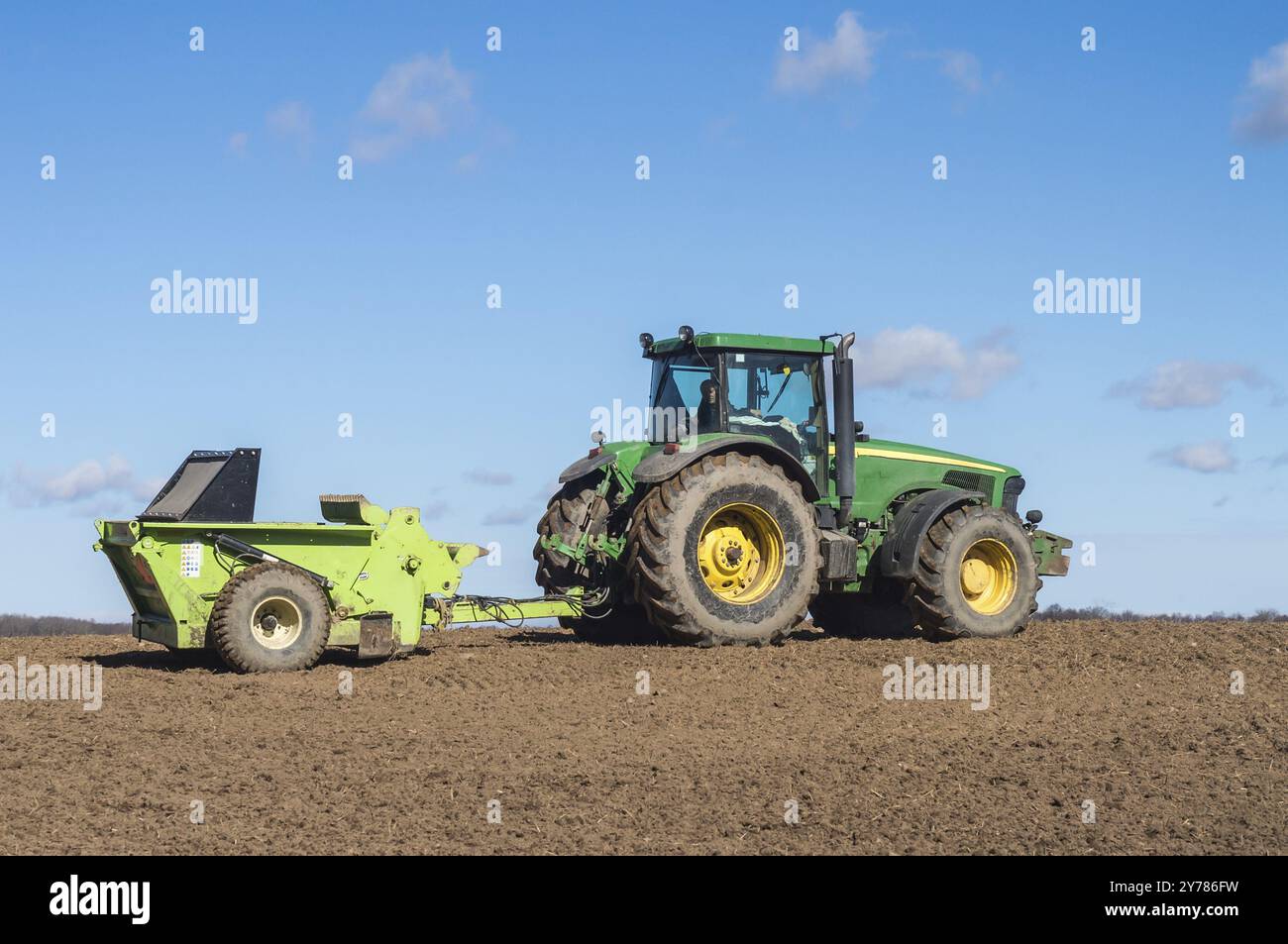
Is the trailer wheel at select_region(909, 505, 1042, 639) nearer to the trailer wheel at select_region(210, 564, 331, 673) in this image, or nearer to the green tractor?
the green tractor

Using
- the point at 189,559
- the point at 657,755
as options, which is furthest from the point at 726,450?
the point at 189,559

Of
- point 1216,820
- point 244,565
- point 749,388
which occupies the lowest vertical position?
point 1216,820

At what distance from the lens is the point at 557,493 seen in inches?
513

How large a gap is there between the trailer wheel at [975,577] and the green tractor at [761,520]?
0.01m

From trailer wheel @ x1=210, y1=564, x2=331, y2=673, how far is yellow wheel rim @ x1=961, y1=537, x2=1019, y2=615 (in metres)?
6.08

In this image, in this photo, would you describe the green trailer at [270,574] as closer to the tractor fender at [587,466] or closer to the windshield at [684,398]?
the tractor fender at [587,466]

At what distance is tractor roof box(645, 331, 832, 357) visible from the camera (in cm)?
1253

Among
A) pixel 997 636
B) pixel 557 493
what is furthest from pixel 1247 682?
pixel 557 493

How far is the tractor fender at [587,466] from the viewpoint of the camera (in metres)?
12.5

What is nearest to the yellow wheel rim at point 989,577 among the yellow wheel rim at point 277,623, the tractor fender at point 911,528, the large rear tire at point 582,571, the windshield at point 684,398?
the tractor fender at point 911,528

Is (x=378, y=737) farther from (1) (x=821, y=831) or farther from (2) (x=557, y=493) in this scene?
(2) (x=557, y=493)

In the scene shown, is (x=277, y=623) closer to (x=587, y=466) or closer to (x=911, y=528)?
(x=587, y=466)

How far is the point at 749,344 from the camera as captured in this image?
41.5ft

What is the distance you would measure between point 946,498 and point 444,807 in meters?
7.22
